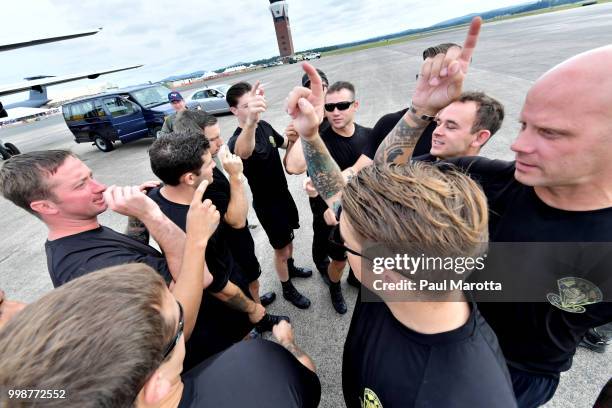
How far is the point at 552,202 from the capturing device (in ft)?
3.85

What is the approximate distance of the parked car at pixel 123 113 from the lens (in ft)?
32.1

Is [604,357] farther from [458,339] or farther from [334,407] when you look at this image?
[458,339]

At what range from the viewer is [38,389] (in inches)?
24.9

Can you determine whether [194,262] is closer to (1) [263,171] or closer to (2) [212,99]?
(1) [263,171]

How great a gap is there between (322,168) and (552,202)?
113 centimetres

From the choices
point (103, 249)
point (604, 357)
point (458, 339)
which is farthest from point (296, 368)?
point (604, 357)

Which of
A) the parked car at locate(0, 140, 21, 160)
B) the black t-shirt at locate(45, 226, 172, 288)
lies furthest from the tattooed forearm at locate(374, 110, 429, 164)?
the parked car at locate(0, 140, 21, 160)

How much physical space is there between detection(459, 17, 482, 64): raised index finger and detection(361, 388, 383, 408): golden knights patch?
63.0 inches

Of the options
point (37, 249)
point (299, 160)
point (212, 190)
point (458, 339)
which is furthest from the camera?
point (37, 249)

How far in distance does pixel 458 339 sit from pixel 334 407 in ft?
5.29

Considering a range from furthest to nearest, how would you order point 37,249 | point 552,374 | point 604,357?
1. point 37,249
2. point 604,357
3. point 552,374

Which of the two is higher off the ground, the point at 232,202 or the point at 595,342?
the point at 232,202

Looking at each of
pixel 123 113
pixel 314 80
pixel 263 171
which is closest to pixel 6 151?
pixel 123 113

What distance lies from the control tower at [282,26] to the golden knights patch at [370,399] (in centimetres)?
8724
